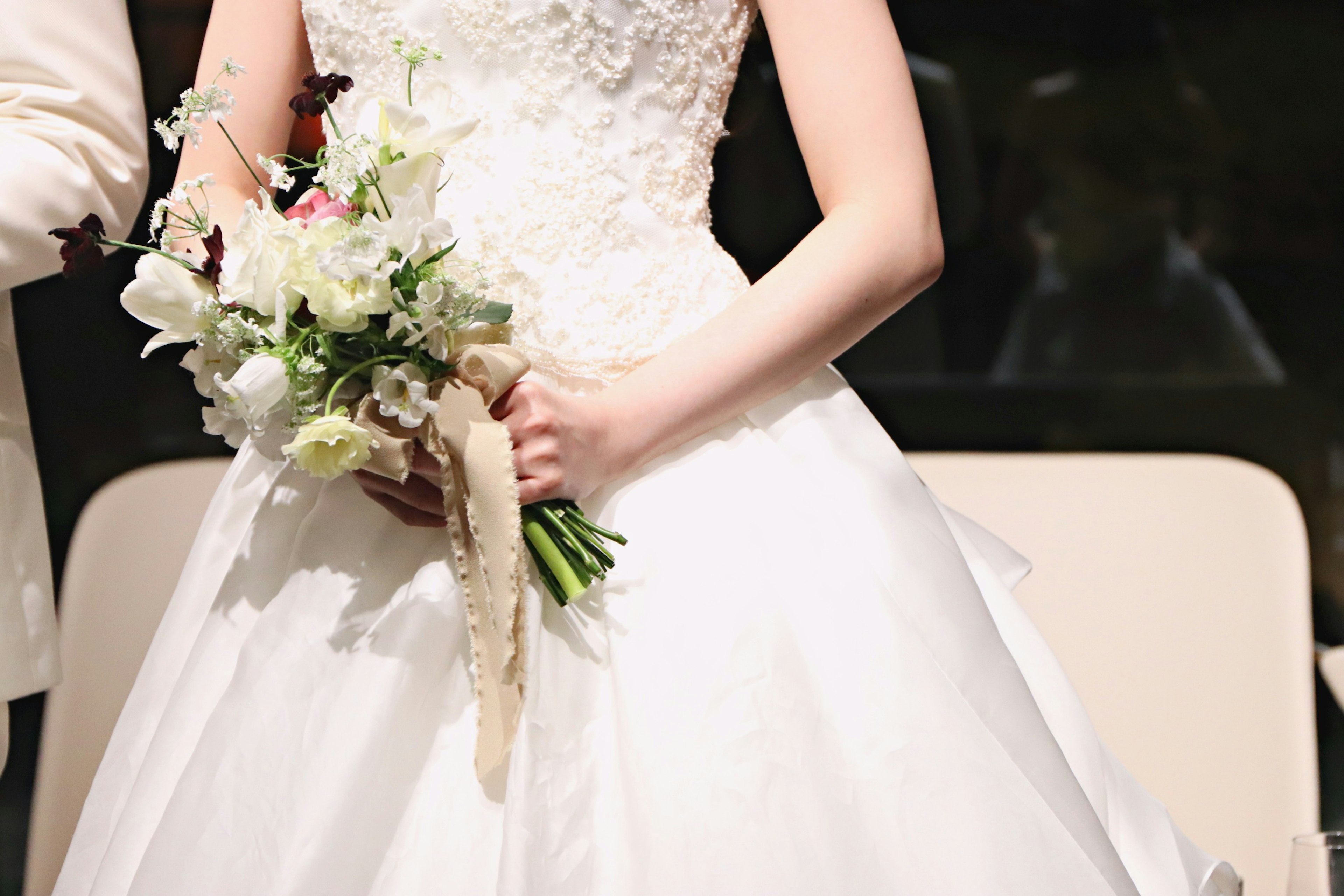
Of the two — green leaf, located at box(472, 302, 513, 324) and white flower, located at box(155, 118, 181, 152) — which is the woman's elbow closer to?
green leaf, located at box(472, 302, 513, 324)

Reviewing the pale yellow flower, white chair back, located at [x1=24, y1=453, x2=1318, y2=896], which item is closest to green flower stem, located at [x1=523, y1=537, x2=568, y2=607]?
the pale yellow flower

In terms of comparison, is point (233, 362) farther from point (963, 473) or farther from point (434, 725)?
point (963, 473)

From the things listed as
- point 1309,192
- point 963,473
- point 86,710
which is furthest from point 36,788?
point 1309,192

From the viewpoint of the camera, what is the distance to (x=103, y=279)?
168 centimetres

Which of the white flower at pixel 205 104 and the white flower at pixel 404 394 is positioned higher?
the white flower at pixel 205 104

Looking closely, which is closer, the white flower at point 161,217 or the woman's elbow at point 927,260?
Result: the white flower at point 161,217

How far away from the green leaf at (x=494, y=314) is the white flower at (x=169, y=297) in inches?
5.9

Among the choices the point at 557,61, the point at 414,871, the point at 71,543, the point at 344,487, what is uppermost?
the point at 557,61

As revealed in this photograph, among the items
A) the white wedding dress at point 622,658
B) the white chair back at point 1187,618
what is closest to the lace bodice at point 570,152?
the white wedding dress at point 622,658

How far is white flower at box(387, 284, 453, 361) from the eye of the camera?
62cm

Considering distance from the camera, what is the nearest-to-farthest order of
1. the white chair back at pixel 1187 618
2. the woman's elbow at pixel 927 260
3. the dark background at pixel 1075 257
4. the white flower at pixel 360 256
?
1. the white flower at pixel 360 256
2. the woman's elbow at pixel 927 260
3. the white chair back at pixel 1187 618
4. the dark background at pixel 1075 257

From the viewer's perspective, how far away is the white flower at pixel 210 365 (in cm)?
67

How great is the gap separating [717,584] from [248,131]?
0.54 metres

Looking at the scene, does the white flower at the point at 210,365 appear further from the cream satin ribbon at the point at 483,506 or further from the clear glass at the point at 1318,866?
the clear glass at the point at 1318,866
